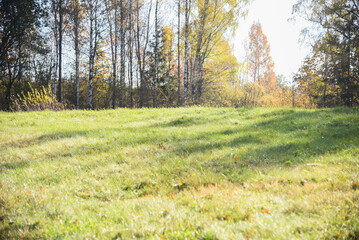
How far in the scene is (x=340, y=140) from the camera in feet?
23.3

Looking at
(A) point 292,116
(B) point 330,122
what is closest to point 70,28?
(A) point 292,116

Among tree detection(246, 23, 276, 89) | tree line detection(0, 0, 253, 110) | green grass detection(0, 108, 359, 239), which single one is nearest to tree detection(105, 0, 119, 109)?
tree line detection(0, 0, 253, 110)

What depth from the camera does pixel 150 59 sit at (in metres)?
27.1

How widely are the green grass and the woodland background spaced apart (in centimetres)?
862

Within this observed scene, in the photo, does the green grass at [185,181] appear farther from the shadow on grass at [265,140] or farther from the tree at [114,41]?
the tree at [114,41]

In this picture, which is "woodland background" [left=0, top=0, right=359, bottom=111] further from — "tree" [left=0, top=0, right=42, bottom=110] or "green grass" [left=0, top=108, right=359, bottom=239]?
"green grass" [left=0, top=108, right=359, bottom=239]

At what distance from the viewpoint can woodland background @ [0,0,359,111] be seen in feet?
52.5

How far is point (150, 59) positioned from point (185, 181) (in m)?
24.1

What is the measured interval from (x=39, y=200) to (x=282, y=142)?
22.5 feet

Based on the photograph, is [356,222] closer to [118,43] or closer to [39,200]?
[39,200]

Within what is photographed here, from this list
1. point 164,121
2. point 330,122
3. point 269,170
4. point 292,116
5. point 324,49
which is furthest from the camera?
point 324,49

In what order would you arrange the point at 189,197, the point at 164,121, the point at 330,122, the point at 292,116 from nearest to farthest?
1. the point at 189,197
2. the point at 330,122
3. the point at 292,116
4. the point at 164,121

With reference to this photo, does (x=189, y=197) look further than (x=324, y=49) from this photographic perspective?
No

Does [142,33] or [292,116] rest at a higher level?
[142,33]
